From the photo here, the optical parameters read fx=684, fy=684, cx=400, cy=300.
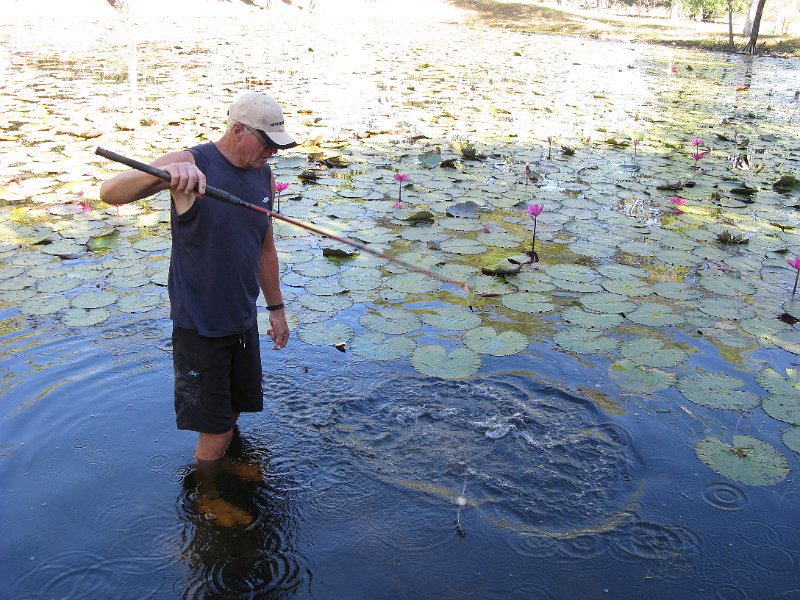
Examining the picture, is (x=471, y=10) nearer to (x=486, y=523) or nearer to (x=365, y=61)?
(x=365, y=61)

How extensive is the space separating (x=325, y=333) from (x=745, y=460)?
7.98ft

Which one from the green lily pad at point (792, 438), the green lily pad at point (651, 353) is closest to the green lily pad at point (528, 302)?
the green lily pad at point (651, 353)

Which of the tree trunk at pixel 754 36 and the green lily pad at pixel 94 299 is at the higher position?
the tree trunk at pixel 754 36

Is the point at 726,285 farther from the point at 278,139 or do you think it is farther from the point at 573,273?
the point at 278,139

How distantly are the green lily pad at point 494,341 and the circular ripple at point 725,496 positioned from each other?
138 cm

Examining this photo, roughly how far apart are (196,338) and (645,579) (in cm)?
201

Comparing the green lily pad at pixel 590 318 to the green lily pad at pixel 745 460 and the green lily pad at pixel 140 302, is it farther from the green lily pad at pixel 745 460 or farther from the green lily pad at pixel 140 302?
the green lily pad at pixel 140 302

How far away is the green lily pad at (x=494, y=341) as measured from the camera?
4.16m

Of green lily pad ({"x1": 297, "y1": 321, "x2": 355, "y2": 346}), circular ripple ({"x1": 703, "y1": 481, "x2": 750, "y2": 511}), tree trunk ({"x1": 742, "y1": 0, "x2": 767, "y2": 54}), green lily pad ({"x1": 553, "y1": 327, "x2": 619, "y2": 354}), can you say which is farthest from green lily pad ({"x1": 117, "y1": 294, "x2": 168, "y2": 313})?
tree trunk ({"x1": 742, "y1": 0, "x2": 767, "y2": 54})

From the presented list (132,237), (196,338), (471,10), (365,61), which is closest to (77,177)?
(132,237)

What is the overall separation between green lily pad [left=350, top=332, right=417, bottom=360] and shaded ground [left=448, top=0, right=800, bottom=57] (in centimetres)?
2685

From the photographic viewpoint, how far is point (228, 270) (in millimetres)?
2732

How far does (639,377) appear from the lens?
154 inches

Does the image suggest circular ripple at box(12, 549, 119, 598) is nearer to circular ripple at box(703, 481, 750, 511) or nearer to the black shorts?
the black shorts
